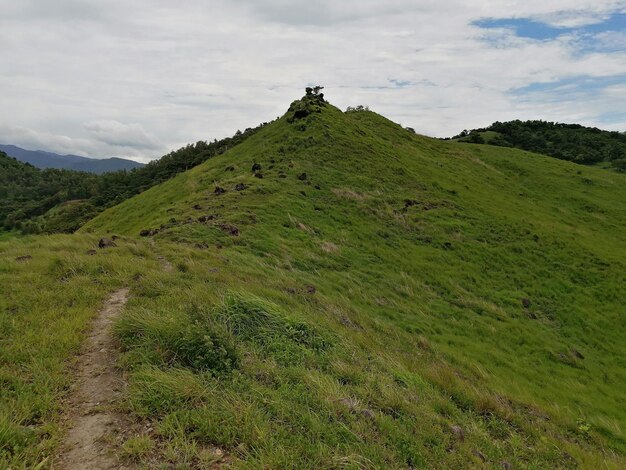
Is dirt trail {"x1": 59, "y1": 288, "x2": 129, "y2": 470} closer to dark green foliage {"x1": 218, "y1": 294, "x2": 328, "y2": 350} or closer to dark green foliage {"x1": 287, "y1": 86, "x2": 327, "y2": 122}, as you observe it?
dark green foliage {"x1": 218, "y1": 294, "x2": 328, "y2": 350}

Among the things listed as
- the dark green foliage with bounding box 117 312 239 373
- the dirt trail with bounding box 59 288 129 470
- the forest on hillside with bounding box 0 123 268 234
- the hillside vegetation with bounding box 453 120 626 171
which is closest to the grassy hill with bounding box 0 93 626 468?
the dark green foliage with bounding box 117 312 239 373

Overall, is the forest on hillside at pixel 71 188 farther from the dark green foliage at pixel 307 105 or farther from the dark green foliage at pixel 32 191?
the dark green foliage at pixel 307 105

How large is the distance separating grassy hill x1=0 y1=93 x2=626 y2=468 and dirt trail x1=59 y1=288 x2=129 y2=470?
0.20 meters

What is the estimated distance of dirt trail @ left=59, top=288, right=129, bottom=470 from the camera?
4340mm

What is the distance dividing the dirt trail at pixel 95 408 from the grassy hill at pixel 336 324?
20 centimetres

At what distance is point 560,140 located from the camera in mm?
92750

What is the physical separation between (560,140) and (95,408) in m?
110

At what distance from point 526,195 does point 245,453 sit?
50036 mm

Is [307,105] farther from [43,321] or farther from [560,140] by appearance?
[560,140]

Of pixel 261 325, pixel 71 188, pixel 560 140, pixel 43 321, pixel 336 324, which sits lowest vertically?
pixel 336 324

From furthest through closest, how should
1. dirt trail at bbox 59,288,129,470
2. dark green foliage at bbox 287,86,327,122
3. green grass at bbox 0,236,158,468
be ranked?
dark green foliage at bbox 287,86,327,122 < green grass at bbox 0,236,158,468 < dirt trail at bbox 59,288,129,470

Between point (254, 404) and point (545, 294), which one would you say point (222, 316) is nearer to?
point (254, 404)

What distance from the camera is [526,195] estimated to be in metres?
46.4

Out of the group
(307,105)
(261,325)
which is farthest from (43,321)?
(307,105)
